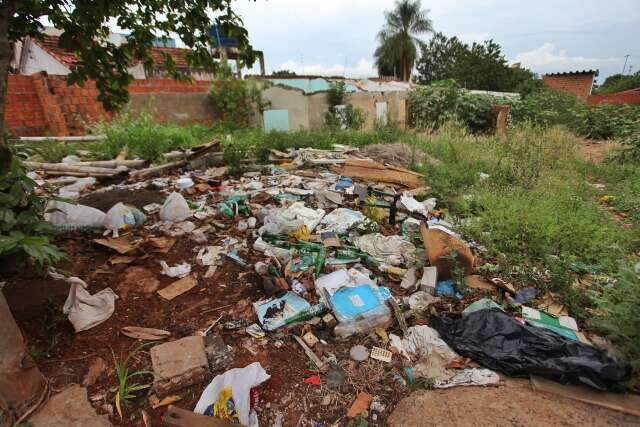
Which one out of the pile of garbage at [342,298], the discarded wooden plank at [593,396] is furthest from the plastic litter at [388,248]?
Result: the discarded wooden plank at [593,396]

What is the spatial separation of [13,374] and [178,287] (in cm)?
107

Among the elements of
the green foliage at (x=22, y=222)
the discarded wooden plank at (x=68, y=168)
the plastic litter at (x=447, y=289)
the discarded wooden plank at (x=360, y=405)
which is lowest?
the discarded wooden plank at (x=360, y=405)

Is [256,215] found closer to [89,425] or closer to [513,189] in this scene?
[89,425]

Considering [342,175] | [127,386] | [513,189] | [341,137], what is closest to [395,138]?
[341,137]

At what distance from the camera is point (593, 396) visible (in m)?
1.61

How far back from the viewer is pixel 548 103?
36.5 ft

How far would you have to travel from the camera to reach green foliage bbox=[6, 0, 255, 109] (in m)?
1.88

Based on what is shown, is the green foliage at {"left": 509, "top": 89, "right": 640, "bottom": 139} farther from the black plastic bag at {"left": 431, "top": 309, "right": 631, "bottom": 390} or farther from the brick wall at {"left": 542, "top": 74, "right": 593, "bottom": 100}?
the black plastic bag at {"left": 431, "top": 309, "right": 631, "bottom": 390}

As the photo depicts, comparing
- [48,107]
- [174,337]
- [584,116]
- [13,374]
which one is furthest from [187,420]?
[584,116]

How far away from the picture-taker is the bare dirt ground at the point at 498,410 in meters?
1.52

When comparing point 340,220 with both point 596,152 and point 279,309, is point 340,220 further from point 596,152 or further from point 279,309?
point 596,152

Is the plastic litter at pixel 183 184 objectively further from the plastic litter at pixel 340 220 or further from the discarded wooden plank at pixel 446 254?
the discarded wooden plank at pixel 446 254

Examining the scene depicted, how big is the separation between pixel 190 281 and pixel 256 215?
116cm

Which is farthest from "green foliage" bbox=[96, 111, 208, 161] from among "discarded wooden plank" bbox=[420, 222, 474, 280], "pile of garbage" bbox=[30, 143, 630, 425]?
"discarded wooden plank" bbox=[420, 222, 474, 280]
